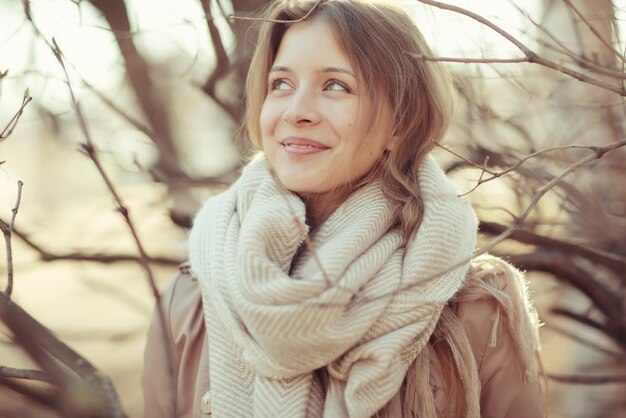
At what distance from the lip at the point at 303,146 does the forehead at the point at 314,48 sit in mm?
199

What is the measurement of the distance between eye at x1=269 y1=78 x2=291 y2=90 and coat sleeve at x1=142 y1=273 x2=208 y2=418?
1.95 feet

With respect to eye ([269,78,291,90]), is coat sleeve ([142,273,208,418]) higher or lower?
lower

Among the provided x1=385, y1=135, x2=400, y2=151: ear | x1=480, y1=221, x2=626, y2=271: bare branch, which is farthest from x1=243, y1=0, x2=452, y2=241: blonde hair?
x1=480, y1=221, x2=626, y2=271: bare branch

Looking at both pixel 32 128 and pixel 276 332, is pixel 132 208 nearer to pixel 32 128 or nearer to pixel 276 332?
pixel 32 128

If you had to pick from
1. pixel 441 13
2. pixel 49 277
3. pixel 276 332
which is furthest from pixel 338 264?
pixel 49 277

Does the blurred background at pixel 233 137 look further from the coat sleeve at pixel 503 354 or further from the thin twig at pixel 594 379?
the coat sleeve at pixel 503 354

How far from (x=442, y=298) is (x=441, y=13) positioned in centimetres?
102

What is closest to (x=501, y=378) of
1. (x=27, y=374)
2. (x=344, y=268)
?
(x=344, y=268)

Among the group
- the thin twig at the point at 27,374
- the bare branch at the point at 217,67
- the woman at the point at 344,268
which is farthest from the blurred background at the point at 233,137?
the thin twig at the point at 27,374

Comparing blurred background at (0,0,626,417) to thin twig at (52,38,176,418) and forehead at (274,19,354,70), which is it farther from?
thin twig at (52,38,176,418)

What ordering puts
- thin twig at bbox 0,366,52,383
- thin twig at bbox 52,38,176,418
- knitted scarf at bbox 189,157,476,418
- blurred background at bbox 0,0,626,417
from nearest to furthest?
thin twig at bbox 52,38,176,418
thin twig at bbox 0,366,52,383
knitted scarf at bbox 189,157,476,418
blurred background at bbox 0,0,626,417

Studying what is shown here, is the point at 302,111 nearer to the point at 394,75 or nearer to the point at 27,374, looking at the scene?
the point at 394,75

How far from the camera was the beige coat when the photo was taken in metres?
1.87

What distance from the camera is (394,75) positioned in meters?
2.00
